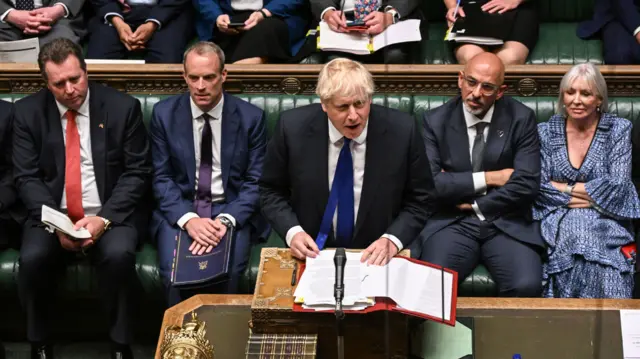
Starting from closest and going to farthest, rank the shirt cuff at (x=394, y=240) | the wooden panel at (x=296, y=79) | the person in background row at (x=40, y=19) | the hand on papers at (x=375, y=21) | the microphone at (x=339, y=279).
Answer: the microphone at (x=339, y=279)
the shirt cuff at (x=394, y=240)
the wooden panel at (x=296, y=79)
the hand on papers at (x=375, y=21)
the person in background row at (x=40, y=19)

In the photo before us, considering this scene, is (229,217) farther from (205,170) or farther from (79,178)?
(79,178)

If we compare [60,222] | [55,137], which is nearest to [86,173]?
[55,137]

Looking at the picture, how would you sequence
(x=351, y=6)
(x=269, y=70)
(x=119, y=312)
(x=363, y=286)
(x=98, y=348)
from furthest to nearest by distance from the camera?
(x=351, y=6), (x=269, y=70), (x=98, y=348), (x=119, y=312), (x=363, y=286)

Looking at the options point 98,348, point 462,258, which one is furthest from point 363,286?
point 98,348

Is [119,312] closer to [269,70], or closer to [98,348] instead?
[98,348]

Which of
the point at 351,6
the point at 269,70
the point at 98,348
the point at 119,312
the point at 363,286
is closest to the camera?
the point at 363,286

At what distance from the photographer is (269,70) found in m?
4.12

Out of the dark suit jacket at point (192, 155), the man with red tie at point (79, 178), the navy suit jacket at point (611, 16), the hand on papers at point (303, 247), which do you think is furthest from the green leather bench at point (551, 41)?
the hand on papers at point (303, 247)

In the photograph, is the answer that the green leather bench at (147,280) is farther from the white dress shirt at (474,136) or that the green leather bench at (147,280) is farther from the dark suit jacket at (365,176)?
the dark suit jacket at (365,176)

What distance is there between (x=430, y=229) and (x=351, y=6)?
1213 millimetres

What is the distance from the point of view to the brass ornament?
2.62m

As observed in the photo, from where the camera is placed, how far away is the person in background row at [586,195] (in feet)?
11.8

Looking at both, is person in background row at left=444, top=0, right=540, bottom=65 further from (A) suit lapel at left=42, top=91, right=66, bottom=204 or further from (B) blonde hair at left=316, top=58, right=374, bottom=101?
(A) suit lapel at left=42, top=91, right=66, bottom=204

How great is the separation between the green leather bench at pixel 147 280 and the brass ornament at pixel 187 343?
972mm
